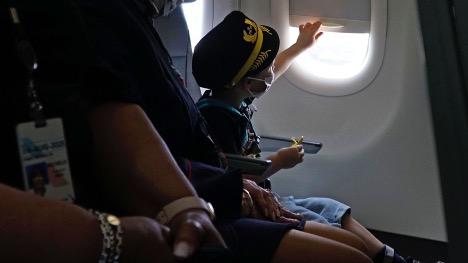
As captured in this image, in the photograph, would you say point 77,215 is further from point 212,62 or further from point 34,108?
point 212,62

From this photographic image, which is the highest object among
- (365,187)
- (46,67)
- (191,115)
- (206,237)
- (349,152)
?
(46,67)

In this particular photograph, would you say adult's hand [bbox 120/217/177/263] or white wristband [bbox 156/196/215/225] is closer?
adult's hand [bbox 120/217/177/263]

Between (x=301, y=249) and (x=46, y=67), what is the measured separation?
63 centimetres

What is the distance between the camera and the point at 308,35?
218 centimetres

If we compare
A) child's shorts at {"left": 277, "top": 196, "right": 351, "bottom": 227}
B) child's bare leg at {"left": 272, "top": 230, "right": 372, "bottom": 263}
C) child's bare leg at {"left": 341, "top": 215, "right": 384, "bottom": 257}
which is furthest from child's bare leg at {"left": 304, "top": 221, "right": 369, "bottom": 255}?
child's bare leg at {"left": 341, "top": 215, "right": 384, "bottom": 257}

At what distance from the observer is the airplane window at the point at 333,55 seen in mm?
2207

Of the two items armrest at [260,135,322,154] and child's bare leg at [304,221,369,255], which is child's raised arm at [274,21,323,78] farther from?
child's bare leg at [304,221,369,255]

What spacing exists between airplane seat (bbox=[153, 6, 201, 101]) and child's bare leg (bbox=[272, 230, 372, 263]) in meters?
0.93

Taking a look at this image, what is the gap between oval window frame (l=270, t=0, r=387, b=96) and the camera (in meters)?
2.10

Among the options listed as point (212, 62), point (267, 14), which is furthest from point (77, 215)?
point (267, 14)

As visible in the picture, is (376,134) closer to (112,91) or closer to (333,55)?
(333,55)

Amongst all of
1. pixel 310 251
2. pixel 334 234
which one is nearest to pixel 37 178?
pixel 310 251

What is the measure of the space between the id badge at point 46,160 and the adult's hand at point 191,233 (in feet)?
0.62

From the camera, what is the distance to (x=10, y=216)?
2.37ft
